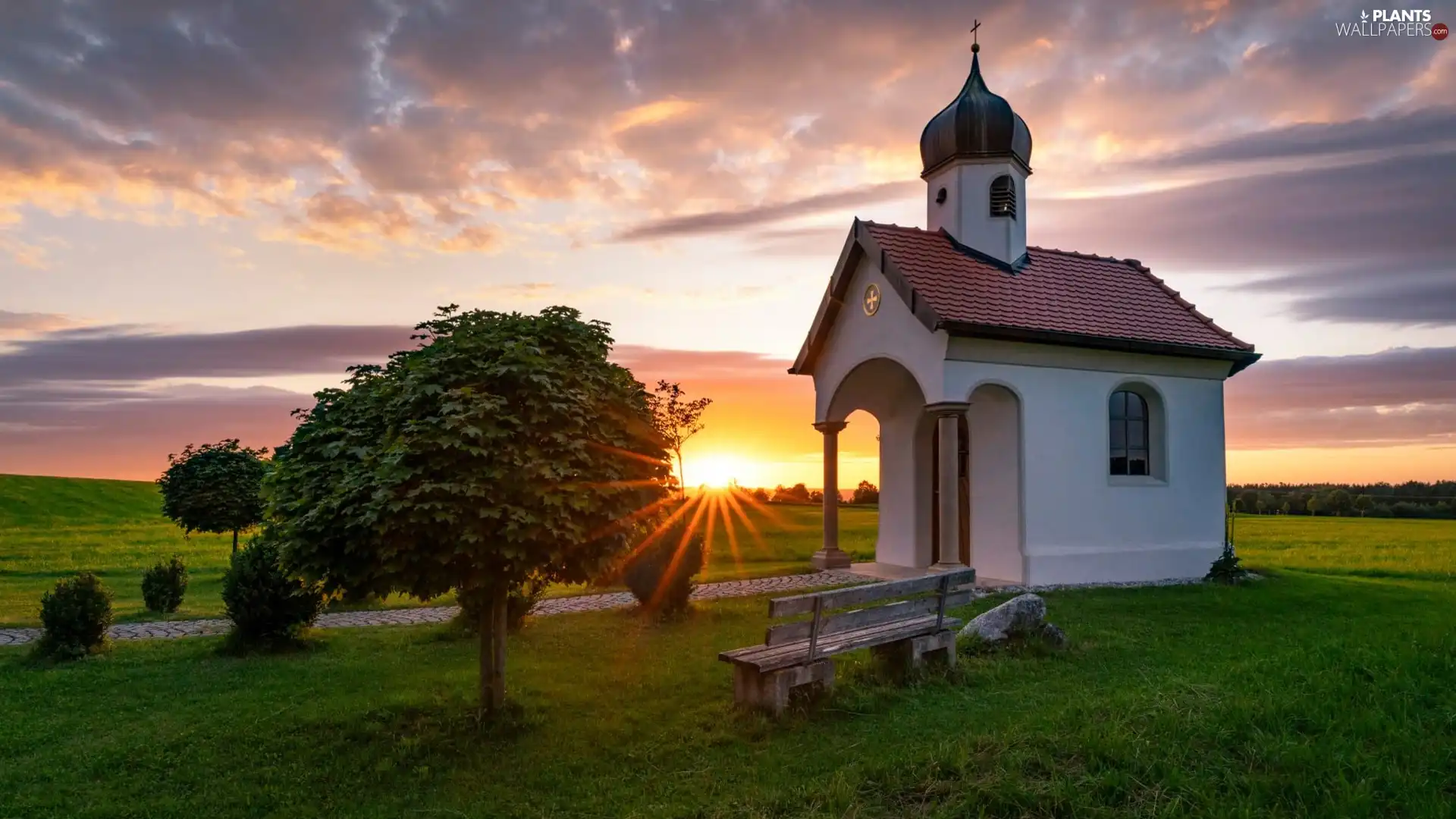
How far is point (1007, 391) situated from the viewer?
15.5 m

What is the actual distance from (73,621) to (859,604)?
9617 millimetres

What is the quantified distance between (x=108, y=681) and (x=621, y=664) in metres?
5.57

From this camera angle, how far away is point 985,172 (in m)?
17.7

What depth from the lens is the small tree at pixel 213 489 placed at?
18.5 metres

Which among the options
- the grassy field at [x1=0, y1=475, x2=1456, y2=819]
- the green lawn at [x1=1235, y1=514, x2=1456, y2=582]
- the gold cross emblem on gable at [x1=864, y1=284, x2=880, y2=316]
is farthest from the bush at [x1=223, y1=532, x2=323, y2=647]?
the green lawn at [x1=1235, y1=514, x2=1456, y2=582]

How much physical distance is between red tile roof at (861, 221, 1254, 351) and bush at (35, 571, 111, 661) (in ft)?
42.4

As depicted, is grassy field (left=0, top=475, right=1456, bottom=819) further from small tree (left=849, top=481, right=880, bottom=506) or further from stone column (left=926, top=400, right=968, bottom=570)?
small tree (left=849, top=481, right=880, bottom=506)

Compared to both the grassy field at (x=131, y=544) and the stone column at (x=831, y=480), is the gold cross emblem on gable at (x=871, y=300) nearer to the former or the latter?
the stone column at (x=831, y=480)

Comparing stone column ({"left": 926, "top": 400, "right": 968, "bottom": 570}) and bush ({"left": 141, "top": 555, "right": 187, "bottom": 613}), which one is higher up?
stone column ({"left": 926, "top": 400, "right": 968, "bottom": 570})

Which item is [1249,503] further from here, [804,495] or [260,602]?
[260,602]

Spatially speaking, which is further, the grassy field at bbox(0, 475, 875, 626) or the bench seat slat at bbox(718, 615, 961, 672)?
the grassy field at bbox(0, 475, 875, 626)

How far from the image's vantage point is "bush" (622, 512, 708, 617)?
473 inches

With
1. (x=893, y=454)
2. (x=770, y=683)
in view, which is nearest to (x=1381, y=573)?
(x=893, y=454)

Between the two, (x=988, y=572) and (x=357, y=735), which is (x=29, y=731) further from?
(x=988, y=572)
